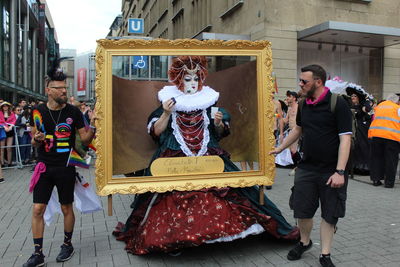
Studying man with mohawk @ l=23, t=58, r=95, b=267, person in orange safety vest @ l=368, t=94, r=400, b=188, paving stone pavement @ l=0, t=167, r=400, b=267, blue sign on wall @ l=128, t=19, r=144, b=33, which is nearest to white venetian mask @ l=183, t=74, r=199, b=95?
man with mohawk @ l=23, t=58, r=95, b=267

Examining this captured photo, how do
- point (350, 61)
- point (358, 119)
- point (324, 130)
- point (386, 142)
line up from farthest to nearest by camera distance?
point (350, 61) → point (358, 119) → point (386, 142) → point (324, 130)

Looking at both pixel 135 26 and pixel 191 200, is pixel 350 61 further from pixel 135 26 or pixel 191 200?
pixel 191 200

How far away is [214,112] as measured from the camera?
12.8ft

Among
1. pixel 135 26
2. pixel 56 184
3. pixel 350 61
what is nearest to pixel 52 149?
pixel 56 184

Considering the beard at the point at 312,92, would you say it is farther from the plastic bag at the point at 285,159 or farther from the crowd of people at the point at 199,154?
the plastic bag at the point at 285,159

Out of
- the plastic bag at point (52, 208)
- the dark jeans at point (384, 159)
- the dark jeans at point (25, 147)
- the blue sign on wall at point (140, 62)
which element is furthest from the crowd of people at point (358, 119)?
the dark jeans at point (25, 147)

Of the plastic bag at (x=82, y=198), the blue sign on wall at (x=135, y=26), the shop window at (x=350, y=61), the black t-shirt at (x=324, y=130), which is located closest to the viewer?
the black t-shirt at (x=324, y=130)

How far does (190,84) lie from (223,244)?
1.74m

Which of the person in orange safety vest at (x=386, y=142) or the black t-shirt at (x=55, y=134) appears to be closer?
the black t-shirt at (x=55, y=134)

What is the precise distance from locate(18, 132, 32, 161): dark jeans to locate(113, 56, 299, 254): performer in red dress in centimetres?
763

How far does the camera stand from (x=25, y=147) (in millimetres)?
10617

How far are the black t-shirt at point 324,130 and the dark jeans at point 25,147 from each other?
9113 mm

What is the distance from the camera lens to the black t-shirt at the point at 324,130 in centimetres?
322

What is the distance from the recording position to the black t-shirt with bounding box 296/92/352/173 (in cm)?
322
